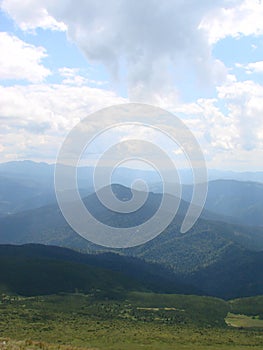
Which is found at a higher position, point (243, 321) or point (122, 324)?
point (122, 324)

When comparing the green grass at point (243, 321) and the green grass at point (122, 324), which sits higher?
the green grass at point (122, 324)

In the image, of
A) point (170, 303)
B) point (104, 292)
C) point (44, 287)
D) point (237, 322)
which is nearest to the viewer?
point (237, 322)

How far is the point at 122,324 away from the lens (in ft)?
264

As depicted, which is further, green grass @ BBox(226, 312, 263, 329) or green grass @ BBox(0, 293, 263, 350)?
green grass @ BBox(226, 312, 263, 329)

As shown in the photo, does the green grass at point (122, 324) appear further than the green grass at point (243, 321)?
No

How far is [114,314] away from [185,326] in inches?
722

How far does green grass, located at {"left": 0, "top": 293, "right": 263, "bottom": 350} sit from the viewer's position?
60844 mm

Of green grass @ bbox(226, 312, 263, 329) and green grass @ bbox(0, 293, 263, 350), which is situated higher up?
green grass @ bbox(0, 293, 263, 350)

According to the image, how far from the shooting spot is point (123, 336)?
2616 inches

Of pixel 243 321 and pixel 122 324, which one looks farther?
pixel 243 321

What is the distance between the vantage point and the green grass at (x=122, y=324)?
60.8m

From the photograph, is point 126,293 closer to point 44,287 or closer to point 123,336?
point 44,287

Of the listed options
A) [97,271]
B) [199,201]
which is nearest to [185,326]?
[199,201]

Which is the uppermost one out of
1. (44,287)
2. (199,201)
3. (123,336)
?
(199,201)
